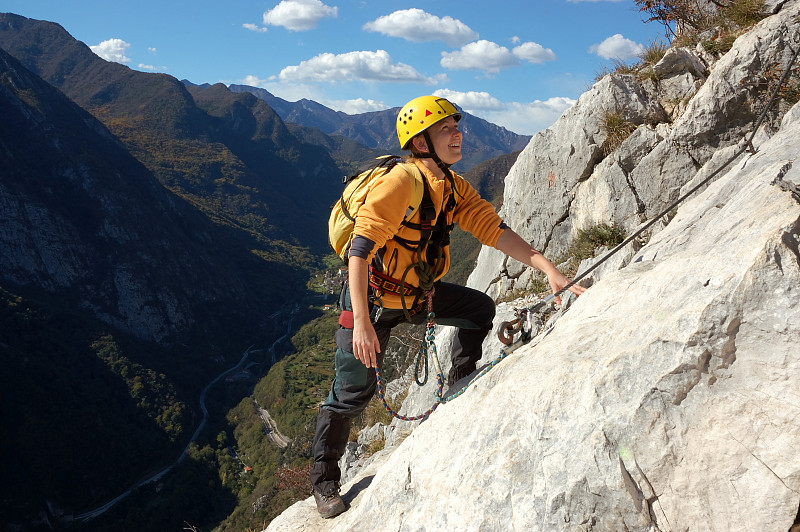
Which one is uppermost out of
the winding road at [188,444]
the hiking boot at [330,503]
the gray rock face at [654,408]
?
the gray rock face at [654,408]

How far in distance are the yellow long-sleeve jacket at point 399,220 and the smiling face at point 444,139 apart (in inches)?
8.3

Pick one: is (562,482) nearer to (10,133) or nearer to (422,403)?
(422,403)

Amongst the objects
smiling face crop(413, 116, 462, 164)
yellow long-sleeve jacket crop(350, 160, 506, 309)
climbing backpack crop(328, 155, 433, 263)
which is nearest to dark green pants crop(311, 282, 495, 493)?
yellow long-sleeve jacket crop(350, 160, 506, 309)

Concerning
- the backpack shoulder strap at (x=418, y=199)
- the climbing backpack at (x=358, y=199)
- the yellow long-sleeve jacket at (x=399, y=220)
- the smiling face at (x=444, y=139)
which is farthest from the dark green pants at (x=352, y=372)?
the smiling face at (x=444, y=139)

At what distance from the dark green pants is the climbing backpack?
0.61m

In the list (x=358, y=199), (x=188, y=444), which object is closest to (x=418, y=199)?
(x=358, y=199)

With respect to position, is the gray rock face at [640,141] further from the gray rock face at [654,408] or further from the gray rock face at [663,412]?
the gray rock face at [663,412]

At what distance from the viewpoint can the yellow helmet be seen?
396 cm

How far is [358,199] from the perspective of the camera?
370 cm

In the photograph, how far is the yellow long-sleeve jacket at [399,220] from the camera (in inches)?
136

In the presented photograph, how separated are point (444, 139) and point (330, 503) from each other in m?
3.49

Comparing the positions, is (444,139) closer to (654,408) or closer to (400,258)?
(400,258)

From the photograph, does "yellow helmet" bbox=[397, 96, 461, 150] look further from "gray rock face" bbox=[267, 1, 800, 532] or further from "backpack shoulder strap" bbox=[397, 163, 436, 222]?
"gray rock face" bbox=[267, 1, 800, 532]

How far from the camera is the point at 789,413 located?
6.92 ft
